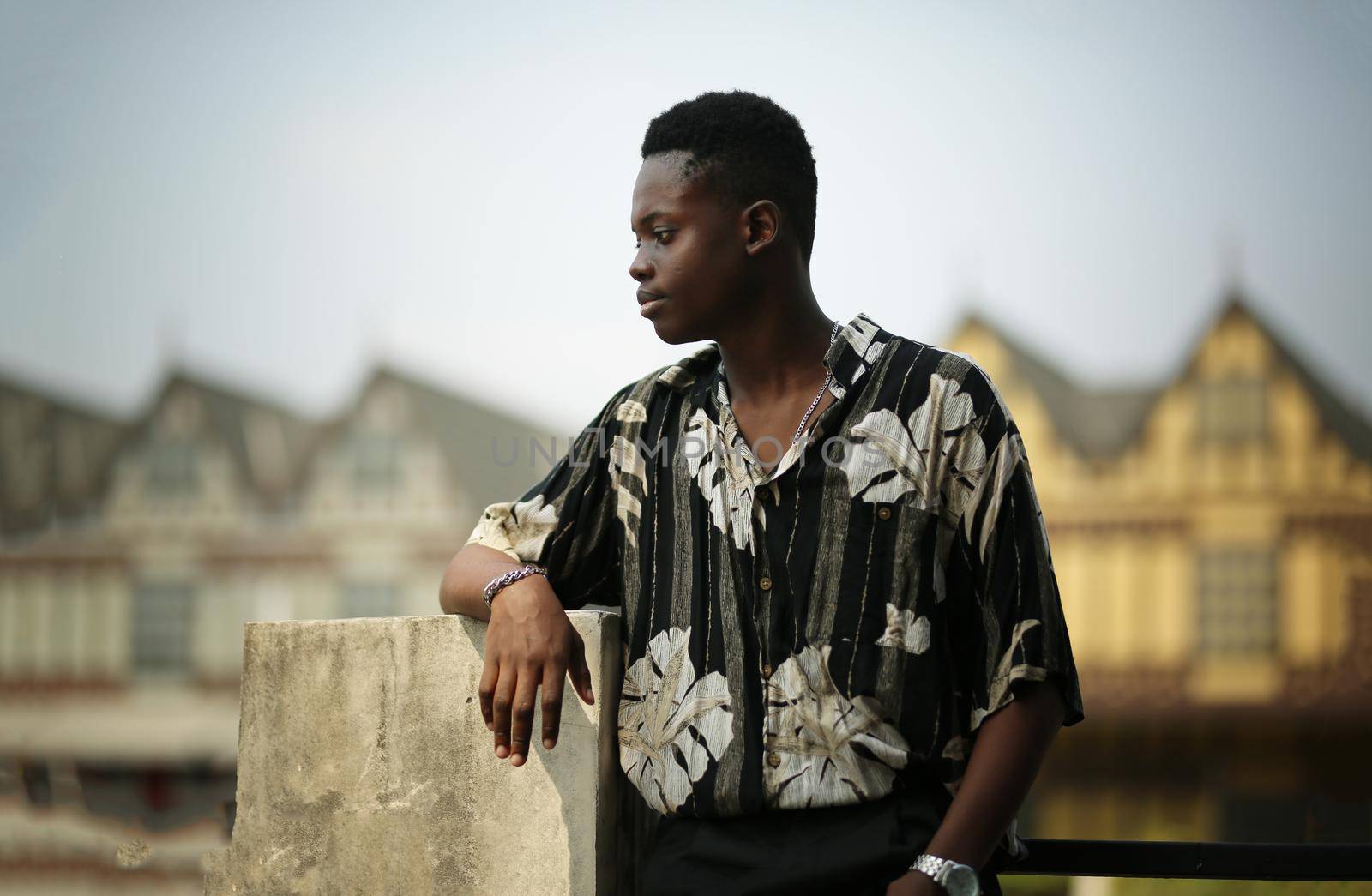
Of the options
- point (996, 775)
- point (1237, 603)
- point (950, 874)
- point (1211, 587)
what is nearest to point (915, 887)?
point (950, 874)

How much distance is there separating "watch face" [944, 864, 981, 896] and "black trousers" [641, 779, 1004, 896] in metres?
0.05

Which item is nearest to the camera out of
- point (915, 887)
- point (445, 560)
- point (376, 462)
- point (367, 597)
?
point (915, 887)

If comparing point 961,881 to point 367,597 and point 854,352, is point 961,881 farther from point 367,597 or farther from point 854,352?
point 367,597

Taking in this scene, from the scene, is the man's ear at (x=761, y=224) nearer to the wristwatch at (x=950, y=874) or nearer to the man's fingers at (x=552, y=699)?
the man's fingers at (x=552, y=699)

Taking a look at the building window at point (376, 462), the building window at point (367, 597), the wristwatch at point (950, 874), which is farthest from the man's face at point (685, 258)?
the building window at point (376, 462)

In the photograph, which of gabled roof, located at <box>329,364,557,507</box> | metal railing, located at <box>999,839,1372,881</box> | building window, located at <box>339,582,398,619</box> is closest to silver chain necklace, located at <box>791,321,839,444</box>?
metal railing, located at <box>999,839,1372,881</box>

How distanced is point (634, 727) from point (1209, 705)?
2365cm

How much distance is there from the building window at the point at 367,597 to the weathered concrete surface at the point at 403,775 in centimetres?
2699

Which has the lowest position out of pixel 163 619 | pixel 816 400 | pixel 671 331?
pixel 163 619

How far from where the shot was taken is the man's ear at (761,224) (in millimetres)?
2051

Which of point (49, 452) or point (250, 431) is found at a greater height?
point (250, 431)

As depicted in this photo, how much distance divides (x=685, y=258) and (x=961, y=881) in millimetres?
945

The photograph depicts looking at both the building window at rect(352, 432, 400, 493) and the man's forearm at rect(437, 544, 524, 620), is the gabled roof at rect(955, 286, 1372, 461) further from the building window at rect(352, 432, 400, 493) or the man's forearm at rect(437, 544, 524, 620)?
the man's forearm at rect(437, 544, 524, 620)

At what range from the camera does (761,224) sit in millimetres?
2068
